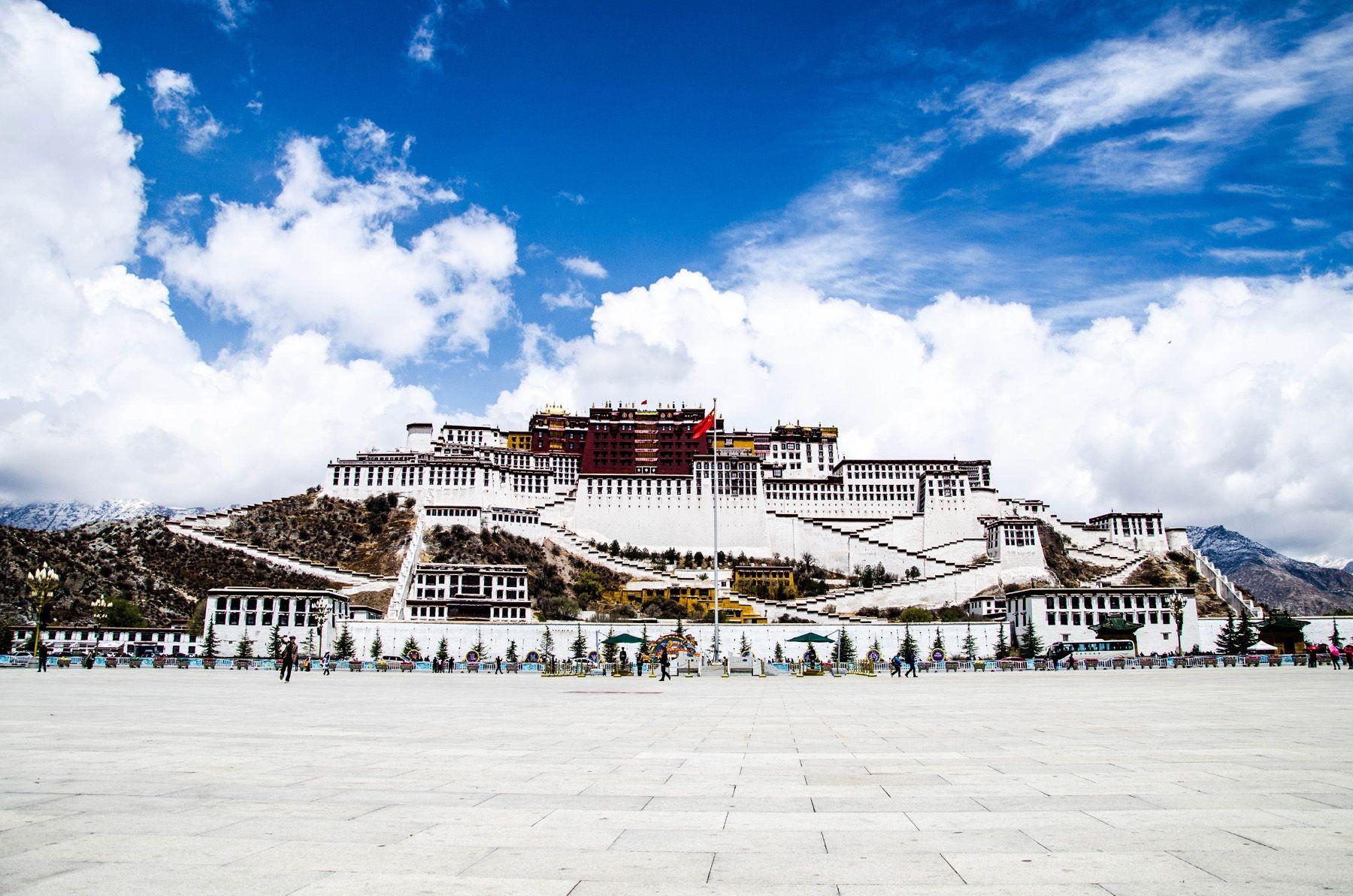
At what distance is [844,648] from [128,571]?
77.2 m

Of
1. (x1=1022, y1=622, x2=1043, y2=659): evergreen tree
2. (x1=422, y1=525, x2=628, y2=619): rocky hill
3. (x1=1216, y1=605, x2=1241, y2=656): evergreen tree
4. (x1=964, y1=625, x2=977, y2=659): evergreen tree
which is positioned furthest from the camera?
(x1=422, y1=525, x2=628, y2=619): rocky hill

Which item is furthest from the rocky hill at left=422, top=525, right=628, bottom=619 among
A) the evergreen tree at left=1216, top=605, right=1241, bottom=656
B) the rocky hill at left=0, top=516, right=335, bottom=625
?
the evergreen tree at left=1216, top=605, right=1241, bottom=656

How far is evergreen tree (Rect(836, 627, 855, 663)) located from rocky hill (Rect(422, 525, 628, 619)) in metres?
31.1

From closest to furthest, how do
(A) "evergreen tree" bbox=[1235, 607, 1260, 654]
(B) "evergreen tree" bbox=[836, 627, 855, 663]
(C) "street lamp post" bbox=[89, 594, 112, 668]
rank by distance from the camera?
(B) "evergreen tree" bbox=[836, 627, 855, 663], (A) "evergreen tree" bbox=[1235, 607, 1260, 654], (C) "street lamp post" bbox=[89, 594, 112, 668]

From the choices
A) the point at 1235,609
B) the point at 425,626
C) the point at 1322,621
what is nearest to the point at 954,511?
the point at 1235,609

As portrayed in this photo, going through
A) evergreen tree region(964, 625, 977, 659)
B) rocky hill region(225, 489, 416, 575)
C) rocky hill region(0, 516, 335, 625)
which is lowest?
evergreen tree region(964, 625, 977, 659)

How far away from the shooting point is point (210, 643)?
75000 mm

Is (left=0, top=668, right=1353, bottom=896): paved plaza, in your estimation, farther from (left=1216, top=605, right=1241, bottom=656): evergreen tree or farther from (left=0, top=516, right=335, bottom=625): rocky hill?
(left=0, top=516, right=335, bottom=625): rocky hill

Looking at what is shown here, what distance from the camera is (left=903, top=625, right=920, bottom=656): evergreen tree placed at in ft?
245

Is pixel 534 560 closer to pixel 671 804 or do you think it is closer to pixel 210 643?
pixel 210 643

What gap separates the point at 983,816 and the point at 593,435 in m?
134

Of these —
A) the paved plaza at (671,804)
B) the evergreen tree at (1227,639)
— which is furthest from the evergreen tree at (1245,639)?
the paved plaza at (671,804)

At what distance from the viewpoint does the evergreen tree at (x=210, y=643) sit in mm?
74375

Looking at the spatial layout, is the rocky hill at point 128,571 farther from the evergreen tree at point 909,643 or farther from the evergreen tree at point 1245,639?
the evergreen tree at point 1245,639
